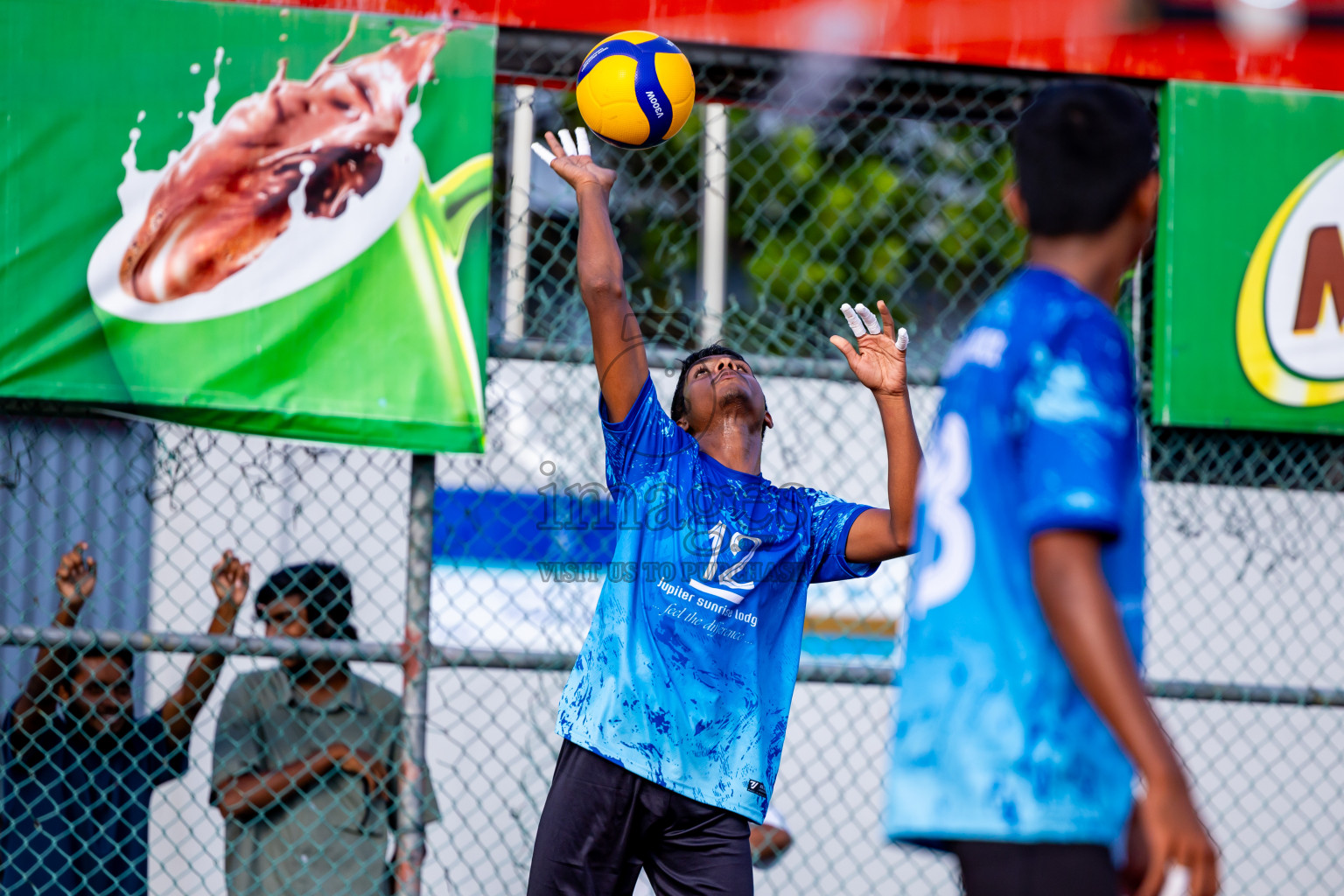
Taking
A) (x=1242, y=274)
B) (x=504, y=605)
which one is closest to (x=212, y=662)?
(x=504, y=605)

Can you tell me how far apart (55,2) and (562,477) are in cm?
228

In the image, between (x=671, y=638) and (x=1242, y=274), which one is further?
(x=1242, y=274)

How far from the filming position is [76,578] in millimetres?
4023

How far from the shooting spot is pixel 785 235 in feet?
33.9

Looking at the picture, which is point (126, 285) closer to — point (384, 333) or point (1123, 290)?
point (384, 333)

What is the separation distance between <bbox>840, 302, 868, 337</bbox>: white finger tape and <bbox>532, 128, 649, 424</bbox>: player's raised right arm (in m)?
0.53

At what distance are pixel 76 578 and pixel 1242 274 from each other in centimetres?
403

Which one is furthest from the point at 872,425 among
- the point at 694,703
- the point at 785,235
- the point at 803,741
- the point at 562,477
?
the point at 785,235

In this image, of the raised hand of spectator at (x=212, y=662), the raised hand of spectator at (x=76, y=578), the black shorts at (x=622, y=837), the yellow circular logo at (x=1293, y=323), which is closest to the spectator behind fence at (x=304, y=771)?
the raised hand of spectator at (x=212, y=662)

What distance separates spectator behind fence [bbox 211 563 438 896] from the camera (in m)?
4.12

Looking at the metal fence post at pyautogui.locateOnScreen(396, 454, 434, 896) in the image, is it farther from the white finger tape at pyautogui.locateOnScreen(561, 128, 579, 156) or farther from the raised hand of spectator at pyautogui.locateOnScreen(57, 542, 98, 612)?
the white finger tape at pyautogui.locateOnScreen(561, 128, 579, 156)

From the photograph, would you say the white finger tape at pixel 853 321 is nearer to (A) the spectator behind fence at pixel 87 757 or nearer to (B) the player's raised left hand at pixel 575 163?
(B) the player's raised left hand at pixel 575 163

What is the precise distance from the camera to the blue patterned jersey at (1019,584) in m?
1.62

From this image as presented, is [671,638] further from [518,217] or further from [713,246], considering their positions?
[713,246]
